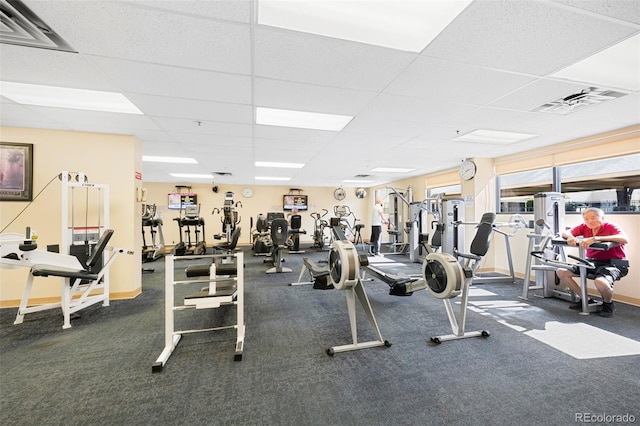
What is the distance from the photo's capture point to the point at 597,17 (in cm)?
153

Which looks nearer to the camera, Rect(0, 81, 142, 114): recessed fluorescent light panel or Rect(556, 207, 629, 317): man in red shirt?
Rect(0, 81, 142, 114): recessed fluorescent light panel

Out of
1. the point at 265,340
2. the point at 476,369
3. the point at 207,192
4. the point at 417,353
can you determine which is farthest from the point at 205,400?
the point at 207,192

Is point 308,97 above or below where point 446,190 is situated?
above

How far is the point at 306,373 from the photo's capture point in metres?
2.06

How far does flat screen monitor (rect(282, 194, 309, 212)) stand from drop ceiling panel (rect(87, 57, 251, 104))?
8.06 meters

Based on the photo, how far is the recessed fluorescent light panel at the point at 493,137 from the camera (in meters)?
3.90

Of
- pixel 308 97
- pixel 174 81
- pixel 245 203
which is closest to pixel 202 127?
pixel 174 81

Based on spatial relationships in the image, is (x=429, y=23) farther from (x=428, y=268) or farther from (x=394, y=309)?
(x=394, y=309)

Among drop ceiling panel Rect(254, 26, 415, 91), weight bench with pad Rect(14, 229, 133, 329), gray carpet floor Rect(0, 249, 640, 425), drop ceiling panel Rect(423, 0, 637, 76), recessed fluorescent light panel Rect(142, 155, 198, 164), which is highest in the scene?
recessed fluorescent light panel Rect(142, 155, 198, 164)

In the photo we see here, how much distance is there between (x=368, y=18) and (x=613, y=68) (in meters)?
2.12

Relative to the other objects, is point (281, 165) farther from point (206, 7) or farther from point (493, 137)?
point (206, 7)

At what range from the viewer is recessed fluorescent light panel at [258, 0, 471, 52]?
57.2 inches

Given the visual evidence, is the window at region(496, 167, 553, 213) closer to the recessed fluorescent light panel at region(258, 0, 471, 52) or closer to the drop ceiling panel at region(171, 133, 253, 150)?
the recessed fluorescent light panel at region(258, 0, 471, 52)

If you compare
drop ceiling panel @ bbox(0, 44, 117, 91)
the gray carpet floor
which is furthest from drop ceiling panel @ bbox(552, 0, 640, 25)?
drop ceiling panel @ bbox(0, 44, 117, 91)
